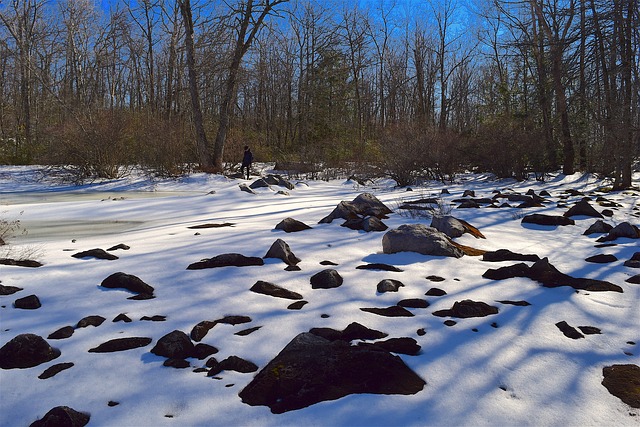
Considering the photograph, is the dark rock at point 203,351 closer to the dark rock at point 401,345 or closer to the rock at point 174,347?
the rock at point 174,347

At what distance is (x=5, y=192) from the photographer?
15625 millimetres

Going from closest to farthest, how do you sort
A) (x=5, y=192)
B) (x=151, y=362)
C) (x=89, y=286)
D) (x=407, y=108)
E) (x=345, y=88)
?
(x=151, y=362) → (x=89, y=286) → (x=5, y=192) → (x=345, y=88) → (x=407, y=108)

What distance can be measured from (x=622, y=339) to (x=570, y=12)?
31.3 ft

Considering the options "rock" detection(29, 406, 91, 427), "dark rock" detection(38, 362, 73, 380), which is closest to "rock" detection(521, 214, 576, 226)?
"dark rock" detection(38, 362, 73, 380)

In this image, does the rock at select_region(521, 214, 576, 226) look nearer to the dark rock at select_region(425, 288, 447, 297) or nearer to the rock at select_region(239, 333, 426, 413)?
the dark rock at select_region(425, 288, 447, 297)

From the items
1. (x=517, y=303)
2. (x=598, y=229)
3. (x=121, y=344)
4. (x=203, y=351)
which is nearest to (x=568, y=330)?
(x=517, y=303)

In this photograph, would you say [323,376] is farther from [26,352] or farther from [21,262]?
[21,262]

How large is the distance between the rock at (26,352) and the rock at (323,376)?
4.09 feet

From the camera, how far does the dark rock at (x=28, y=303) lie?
3426 mm

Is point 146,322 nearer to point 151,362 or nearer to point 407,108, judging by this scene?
point 151,362

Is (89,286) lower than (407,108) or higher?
Result: lower

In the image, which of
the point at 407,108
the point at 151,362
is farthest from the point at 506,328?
the point at 407,108

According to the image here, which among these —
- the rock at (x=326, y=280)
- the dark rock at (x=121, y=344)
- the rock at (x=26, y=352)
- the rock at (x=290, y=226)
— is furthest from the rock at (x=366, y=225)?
the rock at (x=26, y=352)

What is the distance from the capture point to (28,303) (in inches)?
136
